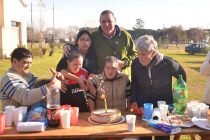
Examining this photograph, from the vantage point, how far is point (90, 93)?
12.7ft

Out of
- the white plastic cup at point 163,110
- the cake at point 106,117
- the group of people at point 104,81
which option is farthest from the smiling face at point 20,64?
the white plastic cup at point 163,110

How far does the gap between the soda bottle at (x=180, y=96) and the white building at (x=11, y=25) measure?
70.3ft

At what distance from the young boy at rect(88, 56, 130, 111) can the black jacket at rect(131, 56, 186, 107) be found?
0.46ft

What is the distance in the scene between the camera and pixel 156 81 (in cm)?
377

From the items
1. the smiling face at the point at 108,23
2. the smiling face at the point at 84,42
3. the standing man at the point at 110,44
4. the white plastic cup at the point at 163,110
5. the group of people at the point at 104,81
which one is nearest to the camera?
the white plastic cup at the point at 163,110

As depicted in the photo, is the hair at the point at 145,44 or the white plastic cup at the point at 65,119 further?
the hair at the point at 145,44

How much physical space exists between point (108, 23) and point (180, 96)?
5.47 ft

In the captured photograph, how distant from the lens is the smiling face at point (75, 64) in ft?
12.8

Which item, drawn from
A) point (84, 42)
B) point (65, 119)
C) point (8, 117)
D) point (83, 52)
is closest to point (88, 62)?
point (83, 52)

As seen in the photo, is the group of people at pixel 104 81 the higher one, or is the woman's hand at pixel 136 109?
the group of people at pixel 104 81

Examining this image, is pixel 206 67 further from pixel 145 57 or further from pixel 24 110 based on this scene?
pixel 24 110

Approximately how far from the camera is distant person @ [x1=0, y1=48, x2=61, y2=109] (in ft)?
11.2

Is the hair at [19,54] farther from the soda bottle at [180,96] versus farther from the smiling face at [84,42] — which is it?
the soda bottle at [180,96]

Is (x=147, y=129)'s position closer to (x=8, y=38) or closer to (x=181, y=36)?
(x=8, y=38)
